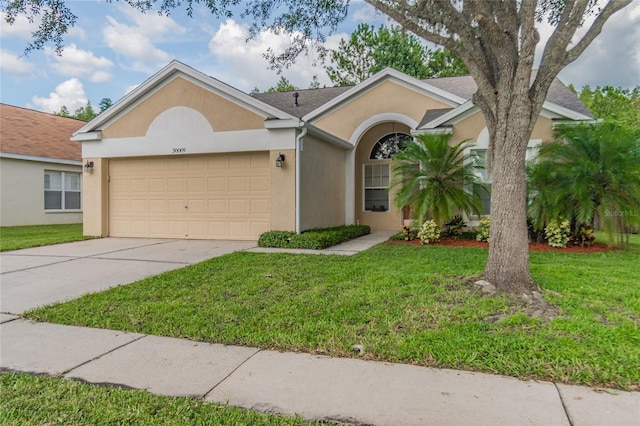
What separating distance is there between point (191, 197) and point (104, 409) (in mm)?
8909

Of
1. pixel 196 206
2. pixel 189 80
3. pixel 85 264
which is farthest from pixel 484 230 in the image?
pixel 85 264

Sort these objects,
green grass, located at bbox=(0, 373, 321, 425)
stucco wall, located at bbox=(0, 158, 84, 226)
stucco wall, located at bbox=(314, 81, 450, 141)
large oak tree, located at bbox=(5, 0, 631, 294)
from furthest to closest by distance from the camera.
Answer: stucco wall, located at bbox=(0, 158, 84, 226) → stucco wall, located at bbox=(314, 81, 450, 141) → large oak tree, located at bbox=(5, 0, 631, 294) → green grass, located at bbox=(0, 373, 321, 425)

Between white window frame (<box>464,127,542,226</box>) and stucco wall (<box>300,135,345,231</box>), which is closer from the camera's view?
white window frame (<box>464,127,542,226</box>)

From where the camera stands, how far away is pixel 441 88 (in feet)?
46.5

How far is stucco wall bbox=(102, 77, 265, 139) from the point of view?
32.9ft

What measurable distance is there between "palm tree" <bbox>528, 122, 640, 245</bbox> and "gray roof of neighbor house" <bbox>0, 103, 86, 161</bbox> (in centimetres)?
1757

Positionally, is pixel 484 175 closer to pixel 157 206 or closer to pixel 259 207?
pixel 259 207

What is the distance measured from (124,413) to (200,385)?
521 mm

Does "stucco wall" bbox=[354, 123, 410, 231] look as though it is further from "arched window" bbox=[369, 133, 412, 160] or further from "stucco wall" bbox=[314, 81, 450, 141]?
"stucco wall" bbox=[314, 81, 450, 141]

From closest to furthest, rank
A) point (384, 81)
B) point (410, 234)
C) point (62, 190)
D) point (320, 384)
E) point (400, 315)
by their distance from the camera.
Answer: point (320, 384)
point (400, 315)
point (410, 234)
point (384, 81)
point (62, 190)

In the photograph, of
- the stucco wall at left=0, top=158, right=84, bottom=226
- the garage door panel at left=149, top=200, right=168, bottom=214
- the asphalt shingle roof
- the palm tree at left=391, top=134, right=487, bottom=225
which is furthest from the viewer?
the asphalt shingle roof

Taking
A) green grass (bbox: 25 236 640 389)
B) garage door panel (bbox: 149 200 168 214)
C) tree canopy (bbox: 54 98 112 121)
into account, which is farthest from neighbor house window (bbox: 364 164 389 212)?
tree canopy (bbox: 54 98 112 121)

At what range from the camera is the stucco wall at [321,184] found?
10047 mm

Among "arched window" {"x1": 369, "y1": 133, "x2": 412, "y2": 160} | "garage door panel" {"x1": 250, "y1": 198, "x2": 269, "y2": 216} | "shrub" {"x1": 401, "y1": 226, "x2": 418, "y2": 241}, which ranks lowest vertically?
"shrub" {"x1": 401, "y1": 226, "x2": 418, "y2": 241}
